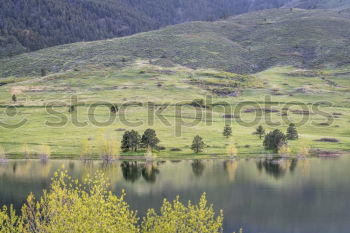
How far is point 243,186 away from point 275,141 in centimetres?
4232

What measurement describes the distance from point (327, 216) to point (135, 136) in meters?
72.4

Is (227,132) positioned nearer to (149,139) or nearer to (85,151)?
(149,139)

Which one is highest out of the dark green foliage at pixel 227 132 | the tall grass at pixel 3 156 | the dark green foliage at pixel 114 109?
the dark green foliage at pixel 114 109

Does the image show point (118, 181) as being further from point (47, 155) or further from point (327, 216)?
point (327, 216)

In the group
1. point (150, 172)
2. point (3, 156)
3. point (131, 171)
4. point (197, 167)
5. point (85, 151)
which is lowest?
point (150, 172)

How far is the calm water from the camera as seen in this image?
249ft

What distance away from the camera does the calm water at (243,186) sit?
7600 cm

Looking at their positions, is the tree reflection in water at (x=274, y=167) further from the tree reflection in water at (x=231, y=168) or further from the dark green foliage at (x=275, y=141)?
the dark green foliage at (x=275, y=141)

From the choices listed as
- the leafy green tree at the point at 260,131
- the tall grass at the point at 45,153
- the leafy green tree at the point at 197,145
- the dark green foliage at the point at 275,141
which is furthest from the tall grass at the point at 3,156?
the leafy green tree at the point at 260,131

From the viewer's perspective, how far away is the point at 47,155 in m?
130

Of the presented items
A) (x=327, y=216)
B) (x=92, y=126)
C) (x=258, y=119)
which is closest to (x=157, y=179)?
(x=327, y=216)

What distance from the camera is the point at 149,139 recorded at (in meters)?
136

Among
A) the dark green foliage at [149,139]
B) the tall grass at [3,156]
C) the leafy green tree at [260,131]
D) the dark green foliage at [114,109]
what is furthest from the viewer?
the dark green foliage at [114,109]

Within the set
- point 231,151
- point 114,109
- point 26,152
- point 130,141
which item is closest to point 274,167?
point 231,151
